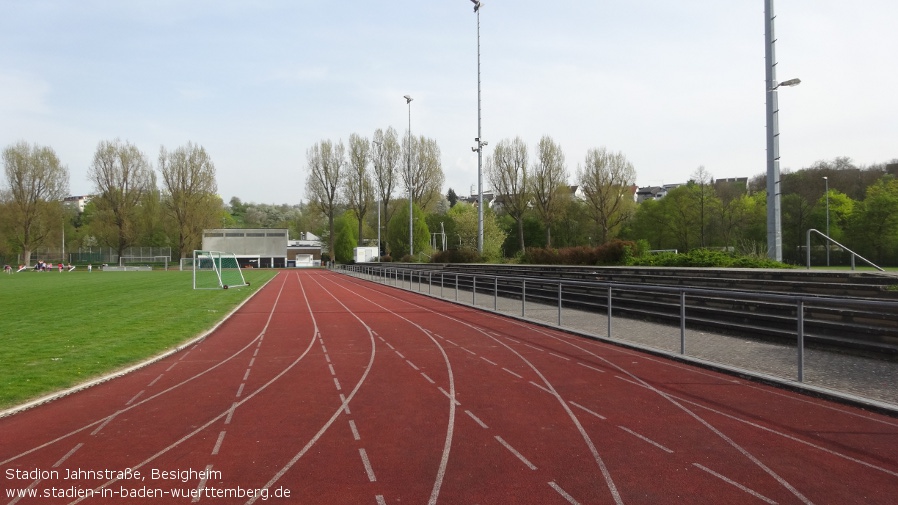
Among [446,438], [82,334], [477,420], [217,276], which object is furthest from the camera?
[217,276]

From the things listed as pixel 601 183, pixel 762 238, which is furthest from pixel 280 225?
pixel 762 238

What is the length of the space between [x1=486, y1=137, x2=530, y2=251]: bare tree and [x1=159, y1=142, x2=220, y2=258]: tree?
128ft

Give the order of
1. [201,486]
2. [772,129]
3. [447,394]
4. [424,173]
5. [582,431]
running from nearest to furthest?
1. [201,486]
2. [582,431]
3. [447,394]
4. [772,129]
5. [424,173]

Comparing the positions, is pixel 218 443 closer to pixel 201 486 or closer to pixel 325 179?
pixel 201 486

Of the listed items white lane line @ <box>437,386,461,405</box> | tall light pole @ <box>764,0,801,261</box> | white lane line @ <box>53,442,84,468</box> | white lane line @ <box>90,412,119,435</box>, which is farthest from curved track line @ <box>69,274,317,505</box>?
tall light pole @ <box>764,0,801,261</box>

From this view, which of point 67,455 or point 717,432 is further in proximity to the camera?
point 717,432

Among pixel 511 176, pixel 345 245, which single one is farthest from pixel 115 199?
pixel 511 176

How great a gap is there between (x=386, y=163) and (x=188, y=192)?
25.8 metres

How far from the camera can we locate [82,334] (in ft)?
39.9

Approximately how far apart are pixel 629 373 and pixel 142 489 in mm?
6025

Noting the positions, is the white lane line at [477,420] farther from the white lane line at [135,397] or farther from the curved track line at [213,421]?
the white lane line at [135,397]

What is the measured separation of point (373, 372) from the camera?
845cm

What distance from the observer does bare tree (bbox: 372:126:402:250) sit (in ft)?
223

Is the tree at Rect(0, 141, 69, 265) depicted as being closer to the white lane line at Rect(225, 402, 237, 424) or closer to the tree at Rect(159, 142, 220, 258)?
the tree at Rect(159, 142, 220, 258)
